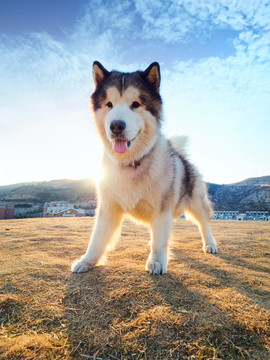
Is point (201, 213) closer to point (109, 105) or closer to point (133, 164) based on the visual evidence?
point (133, 164)

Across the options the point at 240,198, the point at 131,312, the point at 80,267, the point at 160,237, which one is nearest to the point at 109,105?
the point at 160,237

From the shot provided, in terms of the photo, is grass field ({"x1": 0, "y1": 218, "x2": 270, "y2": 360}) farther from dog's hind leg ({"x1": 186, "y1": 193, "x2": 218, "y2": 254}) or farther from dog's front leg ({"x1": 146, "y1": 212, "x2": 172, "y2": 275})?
dog's hind leg ({"x1": 186, "y1": 193, "x2": 218, "y2": 254})

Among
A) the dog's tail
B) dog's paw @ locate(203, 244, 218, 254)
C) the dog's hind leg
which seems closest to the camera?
dog's paw @ locate(203, 244, 218, 254)

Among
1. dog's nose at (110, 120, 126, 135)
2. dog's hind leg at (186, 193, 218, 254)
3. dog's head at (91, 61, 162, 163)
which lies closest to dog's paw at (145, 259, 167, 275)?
dog's head at (91, 61, 162, 163)

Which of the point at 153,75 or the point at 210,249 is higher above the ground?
the point at 153,75

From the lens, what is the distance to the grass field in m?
1.06

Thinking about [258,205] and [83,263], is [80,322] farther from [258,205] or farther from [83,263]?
[258,205]

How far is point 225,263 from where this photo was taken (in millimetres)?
2693

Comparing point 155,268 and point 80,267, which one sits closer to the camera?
point 155,268

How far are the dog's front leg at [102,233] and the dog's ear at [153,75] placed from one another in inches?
72.8

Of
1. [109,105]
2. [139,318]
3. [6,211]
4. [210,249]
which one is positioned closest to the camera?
[139,318]

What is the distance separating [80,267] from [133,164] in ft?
4.33

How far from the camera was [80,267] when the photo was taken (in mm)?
2262

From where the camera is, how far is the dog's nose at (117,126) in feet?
7.27
